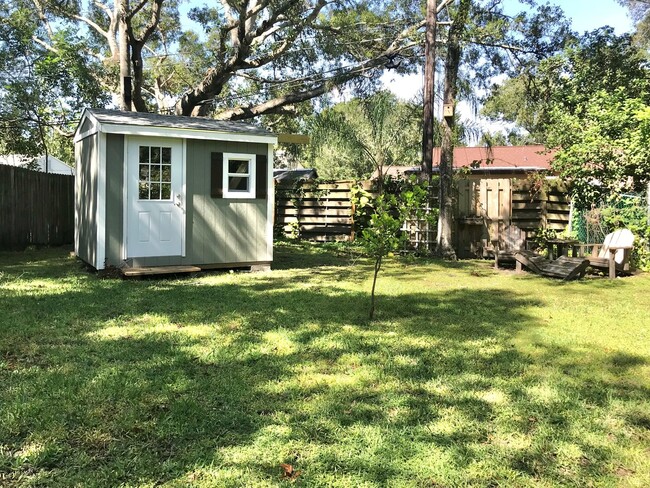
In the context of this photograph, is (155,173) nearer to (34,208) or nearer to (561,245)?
(34,208)

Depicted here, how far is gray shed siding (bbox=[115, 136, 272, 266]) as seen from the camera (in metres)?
7.68

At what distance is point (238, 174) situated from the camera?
8578 millimetres

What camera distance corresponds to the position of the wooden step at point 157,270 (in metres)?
7.39

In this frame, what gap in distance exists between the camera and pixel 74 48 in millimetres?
15656

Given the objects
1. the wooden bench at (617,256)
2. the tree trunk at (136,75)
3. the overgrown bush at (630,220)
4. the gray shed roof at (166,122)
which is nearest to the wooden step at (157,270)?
the gray shed roof at (166,122)

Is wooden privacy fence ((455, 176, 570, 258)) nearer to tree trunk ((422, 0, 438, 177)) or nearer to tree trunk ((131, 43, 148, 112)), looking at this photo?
tree trunk ((422, 0, 438, 177))

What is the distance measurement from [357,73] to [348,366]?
12.0 metres

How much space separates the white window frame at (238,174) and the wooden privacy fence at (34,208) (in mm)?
5507

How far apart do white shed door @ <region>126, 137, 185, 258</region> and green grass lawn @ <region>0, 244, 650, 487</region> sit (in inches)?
62.4

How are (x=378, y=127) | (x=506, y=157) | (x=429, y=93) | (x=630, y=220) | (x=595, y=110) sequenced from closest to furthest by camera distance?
(x=630, y=220) → (x=595, y=110) → (x=429, y=93) → (x=378, y=127) → (x=506, y=157)

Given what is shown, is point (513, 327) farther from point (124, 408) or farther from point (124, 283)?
point (124, 283)

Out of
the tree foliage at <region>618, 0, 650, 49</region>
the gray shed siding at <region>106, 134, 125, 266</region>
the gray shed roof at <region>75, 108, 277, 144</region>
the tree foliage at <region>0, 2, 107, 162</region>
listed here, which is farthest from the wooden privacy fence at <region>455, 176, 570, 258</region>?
the tree foliage at <region>618, 0, 650, 49</region>

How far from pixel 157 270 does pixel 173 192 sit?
4.21 feet

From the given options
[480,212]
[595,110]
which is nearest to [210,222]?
[480,212]
